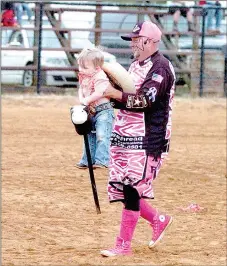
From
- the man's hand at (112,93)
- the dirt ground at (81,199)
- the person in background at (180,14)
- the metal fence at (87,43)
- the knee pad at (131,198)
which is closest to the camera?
the man's hand at (112,93)

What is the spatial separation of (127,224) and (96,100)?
0.97 m

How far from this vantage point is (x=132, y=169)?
7.61 metres

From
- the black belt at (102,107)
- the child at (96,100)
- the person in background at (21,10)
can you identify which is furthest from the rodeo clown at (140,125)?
the person in background at (21,10)

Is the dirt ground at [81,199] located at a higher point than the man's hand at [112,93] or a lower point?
lower

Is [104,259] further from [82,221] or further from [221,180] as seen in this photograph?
[221,180]

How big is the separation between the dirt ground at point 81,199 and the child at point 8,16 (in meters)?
3.15

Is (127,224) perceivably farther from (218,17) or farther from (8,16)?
(218,17)

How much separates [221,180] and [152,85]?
5.16 metres

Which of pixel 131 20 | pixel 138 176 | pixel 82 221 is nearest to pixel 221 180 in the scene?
pixel 82 221

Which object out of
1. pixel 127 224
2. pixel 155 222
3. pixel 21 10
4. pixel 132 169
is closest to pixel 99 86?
pixel 132 169

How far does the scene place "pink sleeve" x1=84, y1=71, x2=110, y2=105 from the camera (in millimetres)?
7422

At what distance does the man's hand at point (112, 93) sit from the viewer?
7301mm

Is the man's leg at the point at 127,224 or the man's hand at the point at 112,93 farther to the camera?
the man's leg at the point at 127,224

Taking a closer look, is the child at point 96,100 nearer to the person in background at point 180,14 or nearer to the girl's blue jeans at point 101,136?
the girl's blue jeans at point 101,136
